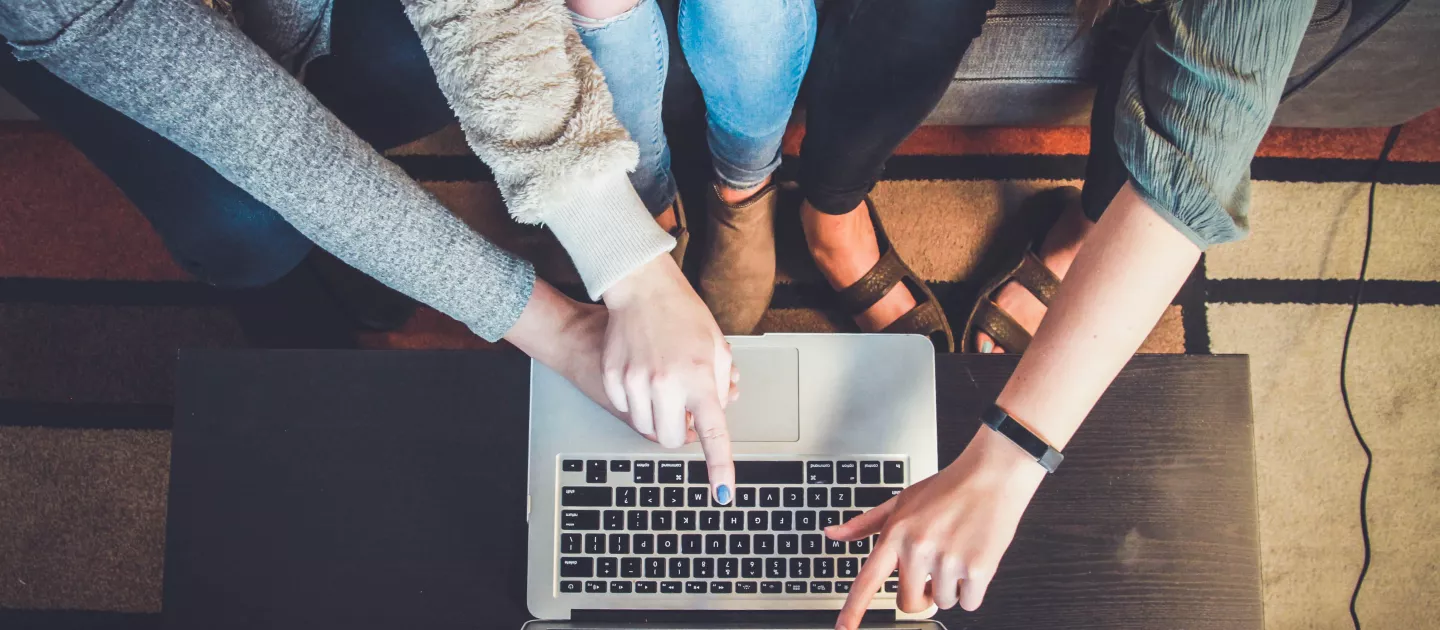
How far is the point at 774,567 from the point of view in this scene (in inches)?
25.3

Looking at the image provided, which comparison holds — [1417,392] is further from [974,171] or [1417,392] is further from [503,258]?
[503,258]

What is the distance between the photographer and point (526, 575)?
64 centimetres

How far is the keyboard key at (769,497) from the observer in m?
0.64

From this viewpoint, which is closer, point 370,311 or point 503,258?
point 503,258

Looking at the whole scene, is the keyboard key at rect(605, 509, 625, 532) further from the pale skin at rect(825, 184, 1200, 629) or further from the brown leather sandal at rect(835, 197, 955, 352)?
the brown leather sandal at rect(835, 197, 955, 352)

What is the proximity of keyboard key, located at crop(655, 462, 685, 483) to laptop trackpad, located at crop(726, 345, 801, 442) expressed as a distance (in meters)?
0.05

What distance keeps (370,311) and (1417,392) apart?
157 cm

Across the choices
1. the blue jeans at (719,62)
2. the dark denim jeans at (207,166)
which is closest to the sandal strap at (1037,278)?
the blue jeans at (719,62)

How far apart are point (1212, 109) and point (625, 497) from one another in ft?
1.74

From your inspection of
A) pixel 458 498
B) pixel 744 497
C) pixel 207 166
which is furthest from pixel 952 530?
pixel 207 166

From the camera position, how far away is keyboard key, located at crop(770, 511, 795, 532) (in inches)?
25.3

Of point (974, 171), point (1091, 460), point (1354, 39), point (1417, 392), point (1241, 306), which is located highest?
point (1354, 39)

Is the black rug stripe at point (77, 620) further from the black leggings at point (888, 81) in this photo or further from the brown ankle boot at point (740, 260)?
the black leggings at point (888, 81)

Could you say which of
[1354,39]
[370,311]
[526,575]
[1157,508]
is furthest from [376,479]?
[1354,39]
